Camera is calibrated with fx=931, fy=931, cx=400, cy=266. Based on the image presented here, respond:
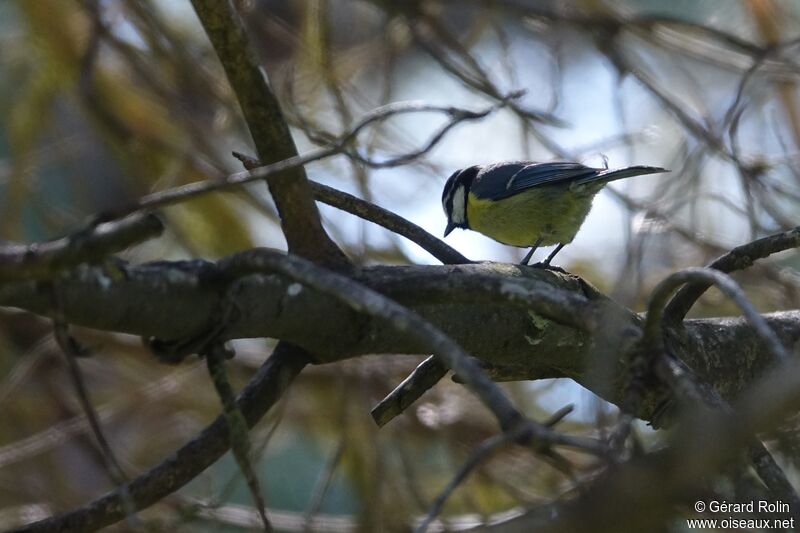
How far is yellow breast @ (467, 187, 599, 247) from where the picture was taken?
396cm

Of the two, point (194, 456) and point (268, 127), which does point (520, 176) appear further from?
point (194, 456)

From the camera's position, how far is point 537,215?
3996 mm

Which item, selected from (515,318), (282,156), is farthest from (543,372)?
(282,156)

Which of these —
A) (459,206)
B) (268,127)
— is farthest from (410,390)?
(459,206)

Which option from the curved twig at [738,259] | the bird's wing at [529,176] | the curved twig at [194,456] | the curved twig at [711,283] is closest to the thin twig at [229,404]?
the curved twig at [194,456]

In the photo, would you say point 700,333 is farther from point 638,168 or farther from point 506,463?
point 506,463

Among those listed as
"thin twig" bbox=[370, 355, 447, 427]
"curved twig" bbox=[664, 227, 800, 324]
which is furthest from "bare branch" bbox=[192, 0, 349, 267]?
"curved twig" bbox=[664, 227, 800, 324]

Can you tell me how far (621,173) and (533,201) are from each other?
508mm

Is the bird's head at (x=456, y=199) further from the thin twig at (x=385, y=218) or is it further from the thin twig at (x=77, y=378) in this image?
the thin twig at (x=77, y=378)

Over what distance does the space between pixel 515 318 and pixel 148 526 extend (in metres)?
1.14

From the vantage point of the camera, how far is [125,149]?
14.3 feet

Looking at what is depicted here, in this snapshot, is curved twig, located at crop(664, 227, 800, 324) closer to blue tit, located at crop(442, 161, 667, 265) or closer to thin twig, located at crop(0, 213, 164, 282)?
thin twig, located at crop(0, 213, 164, 282)

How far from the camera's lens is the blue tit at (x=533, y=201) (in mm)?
3922

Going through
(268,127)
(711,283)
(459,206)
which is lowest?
(711,283)
